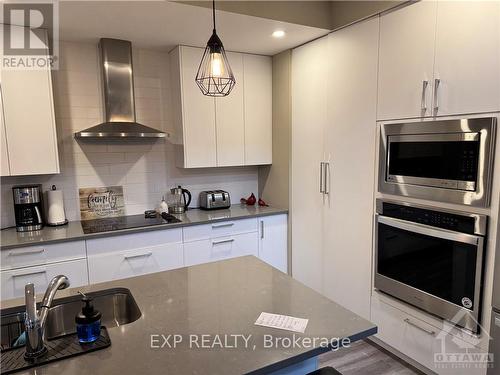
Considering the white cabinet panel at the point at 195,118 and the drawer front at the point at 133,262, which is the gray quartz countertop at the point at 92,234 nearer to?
the drawer front at the point at 133,262

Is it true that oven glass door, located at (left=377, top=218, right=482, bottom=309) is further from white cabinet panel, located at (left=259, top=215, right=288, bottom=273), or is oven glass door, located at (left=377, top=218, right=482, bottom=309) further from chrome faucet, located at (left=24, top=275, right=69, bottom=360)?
chrome faucet, located at (left=24, top=275, right=69, bottom=360)

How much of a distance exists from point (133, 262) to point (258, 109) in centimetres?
181

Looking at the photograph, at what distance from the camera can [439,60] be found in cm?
189

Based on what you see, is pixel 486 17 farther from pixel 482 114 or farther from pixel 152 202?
pixel 152 202

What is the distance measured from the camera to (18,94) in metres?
2.34

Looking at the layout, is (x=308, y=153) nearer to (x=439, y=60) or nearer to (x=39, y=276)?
(x=439, y=60)

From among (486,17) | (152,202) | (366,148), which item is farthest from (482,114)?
(152,202)

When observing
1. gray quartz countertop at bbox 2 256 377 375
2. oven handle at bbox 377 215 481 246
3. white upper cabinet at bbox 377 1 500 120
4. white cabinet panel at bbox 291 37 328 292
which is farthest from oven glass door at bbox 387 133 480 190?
gray quartz countertop at bbox 2 256 377 375

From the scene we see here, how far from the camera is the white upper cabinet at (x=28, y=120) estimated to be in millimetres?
2318

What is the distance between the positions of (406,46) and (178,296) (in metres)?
1.92

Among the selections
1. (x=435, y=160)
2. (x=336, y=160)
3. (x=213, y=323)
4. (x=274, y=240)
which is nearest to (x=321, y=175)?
(x=336, y=160)

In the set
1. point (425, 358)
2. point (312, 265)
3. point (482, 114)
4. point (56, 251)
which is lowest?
point (425, 358)

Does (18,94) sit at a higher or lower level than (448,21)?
lower

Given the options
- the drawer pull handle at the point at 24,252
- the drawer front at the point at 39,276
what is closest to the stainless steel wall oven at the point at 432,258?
the drawer front at the point at 39,276
